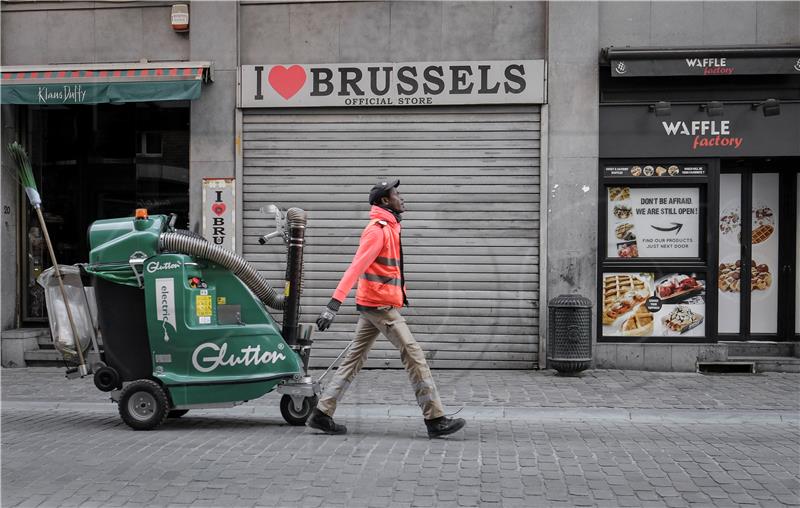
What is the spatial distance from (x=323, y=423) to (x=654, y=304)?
565 cm

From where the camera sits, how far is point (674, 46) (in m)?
10.6

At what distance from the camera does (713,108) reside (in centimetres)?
1046

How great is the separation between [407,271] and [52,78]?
5396 mm

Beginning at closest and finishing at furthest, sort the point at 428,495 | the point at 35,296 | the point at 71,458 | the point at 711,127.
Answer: the point at 428,495 → the point at 71,458 → the point at 711,127 → the point at 35,296

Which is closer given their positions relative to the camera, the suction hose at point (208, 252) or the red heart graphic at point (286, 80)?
the suction hose at point (208, 252)

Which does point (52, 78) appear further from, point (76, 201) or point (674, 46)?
point (674, 46)

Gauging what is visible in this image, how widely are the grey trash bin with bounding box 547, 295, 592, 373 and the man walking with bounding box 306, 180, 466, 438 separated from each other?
364 cm

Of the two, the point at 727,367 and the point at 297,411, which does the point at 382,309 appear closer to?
the point at 297,411

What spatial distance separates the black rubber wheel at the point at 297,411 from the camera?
7211 mm

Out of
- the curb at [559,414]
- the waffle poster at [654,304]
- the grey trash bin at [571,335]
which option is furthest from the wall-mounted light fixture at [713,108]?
the curb at [559,414]

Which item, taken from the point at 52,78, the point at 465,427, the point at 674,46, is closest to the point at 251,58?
the point at 52,78

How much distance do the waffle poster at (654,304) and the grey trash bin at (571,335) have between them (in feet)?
2.61

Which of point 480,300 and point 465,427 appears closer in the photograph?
point 465,427

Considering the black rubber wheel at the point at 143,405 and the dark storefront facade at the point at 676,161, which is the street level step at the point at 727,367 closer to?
the dark storefront facade at the point at 676,161
